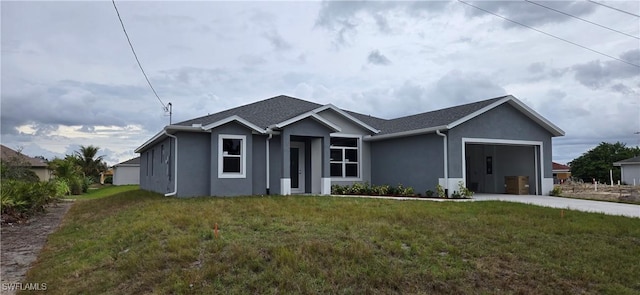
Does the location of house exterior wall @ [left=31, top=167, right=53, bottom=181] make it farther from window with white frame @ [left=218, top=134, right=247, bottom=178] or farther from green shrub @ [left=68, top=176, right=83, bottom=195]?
window with white frame @ [left=218, top=134, right=247, bottom=178]

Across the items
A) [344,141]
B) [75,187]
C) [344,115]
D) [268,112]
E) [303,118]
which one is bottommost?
[75,187]

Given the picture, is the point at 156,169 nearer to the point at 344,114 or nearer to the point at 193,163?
the point at 193,163

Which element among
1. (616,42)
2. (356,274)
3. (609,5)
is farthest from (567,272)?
(616,42)

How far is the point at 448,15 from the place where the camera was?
12.7 m

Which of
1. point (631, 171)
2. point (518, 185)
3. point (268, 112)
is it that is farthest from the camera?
→ point (631, 171)

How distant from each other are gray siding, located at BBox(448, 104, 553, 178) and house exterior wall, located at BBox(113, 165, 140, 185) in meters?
34.2

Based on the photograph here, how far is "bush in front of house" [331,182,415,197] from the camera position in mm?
17297

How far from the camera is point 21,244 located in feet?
30.7

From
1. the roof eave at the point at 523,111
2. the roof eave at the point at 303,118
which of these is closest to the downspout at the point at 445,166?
the roof eave at the point at 523,111

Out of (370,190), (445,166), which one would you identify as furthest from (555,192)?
(370,190)

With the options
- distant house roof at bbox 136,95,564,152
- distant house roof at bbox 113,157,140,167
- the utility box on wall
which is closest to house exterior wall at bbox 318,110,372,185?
distant house roof at bbox 136,95,564,152

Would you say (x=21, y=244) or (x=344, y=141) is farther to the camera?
(x=344, y=141)

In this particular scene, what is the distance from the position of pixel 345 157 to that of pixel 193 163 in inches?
254

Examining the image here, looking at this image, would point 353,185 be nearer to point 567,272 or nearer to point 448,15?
point 448,15
